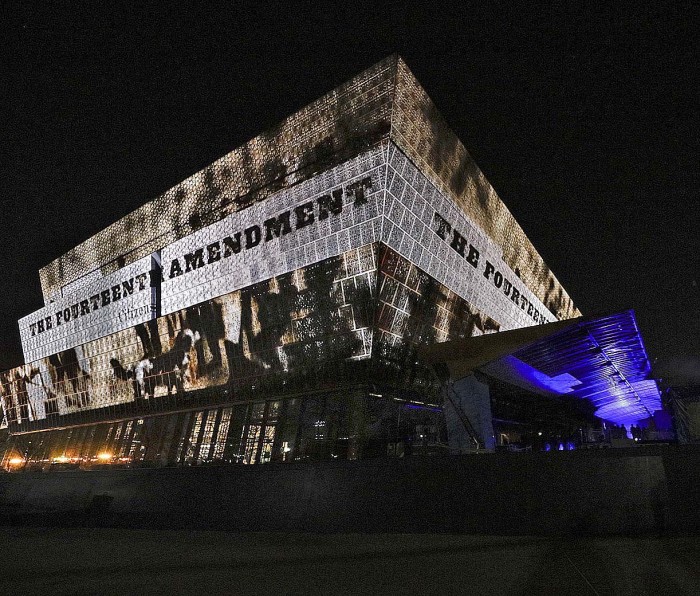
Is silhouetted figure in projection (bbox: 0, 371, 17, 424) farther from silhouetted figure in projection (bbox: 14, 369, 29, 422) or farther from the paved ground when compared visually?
the paved ground

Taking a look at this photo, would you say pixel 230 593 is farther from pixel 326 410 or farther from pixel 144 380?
pixel 144 380

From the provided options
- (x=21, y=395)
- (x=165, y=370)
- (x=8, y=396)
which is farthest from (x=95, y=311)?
(x=8, y=396)

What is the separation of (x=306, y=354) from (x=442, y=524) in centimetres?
1222

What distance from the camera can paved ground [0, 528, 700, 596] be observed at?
23.7 ft

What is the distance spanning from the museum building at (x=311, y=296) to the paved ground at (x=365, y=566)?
706cm

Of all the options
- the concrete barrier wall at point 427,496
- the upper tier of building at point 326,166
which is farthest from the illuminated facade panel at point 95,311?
the concrete barrier wall at point 427,496

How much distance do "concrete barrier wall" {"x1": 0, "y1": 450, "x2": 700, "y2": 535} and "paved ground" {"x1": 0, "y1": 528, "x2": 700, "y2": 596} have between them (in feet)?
1.60

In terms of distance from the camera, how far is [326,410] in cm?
2236

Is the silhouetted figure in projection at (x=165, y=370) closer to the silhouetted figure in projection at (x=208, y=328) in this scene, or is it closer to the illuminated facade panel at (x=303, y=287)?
the illuminated facade panel at (x=303, y=287)

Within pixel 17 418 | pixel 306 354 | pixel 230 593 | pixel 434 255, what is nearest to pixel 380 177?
pixel 434 255

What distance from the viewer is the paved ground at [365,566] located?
7.22m

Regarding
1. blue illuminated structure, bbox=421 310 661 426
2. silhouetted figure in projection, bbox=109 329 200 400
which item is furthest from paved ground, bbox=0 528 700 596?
silhouetted figure in projection, bbox=109 329 200 400

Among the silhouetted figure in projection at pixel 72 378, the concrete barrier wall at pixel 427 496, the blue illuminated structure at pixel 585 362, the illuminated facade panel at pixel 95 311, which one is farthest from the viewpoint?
the silhouetted figure in projection at pixel 72 378

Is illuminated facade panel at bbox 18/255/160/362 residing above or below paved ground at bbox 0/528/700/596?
above
